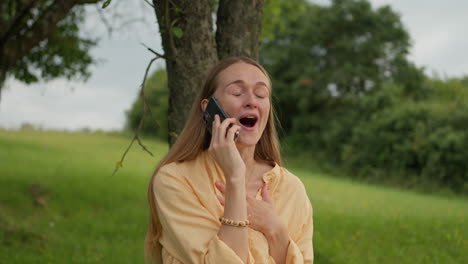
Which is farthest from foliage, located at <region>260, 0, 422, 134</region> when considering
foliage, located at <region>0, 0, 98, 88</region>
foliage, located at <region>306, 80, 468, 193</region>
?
foliage, located at <region>0, 0, 98, 88</region>

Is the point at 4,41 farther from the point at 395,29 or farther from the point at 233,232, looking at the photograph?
the point at 395,29

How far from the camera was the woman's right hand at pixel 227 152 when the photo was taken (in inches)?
102

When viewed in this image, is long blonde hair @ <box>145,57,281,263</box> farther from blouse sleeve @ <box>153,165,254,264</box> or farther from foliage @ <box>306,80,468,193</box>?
foliage @ <box>306,80,468,193</box>

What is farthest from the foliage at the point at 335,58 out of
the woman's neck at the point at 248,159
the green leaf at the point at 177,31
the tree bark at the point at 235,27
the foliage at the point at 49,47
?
the woman's neck at the point at 248,159

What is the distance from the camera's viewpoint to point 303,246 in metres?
2.93

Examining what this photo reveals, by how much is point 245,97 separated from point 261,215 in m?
0.64

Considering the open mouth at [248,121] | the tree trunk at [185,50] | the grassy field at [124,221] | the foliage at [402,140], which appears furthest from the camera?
the foliage at [402,140]

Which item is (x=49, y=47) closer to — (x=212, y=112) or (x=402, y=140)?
(x=212, y=112)

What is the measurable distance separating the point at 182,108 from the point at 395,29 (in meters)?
25.0

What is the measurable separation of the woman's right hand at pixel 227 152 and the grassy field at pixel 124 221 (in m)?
5.02

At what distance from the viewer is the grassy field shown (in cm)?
769

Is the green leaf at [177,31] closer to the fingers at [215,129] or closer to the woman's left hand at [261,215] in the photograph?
the fingers at [215,129]

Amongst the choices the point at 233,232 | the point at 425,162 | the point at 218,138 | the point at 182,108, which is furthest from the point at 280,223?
the point at 425,162

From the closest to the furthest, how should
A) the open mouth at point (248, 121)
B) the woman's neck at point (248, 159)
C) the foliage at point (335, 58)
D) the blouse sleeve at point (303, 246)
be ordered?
the blouse sleeve at point (303, 246) < the open mouth at point (248, 121) < the woman's neck at point (248, 159) < the foliage at point (335, 58)
